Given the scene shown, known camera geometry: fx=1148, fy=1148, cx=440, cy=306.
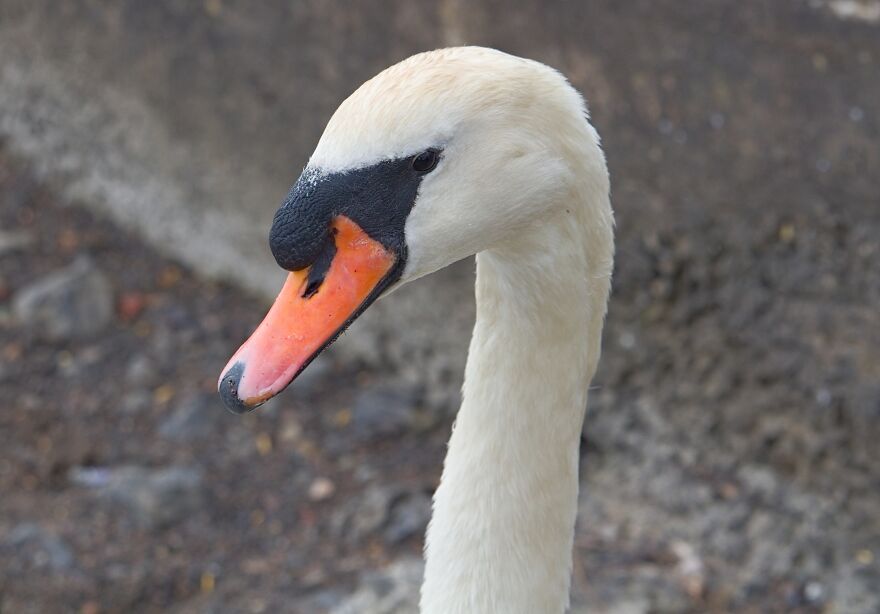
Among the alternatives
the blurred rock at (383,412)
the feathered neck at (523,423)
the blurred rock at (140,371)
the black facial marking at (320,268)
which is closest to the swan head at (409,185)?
the black facial marking at (320,268)

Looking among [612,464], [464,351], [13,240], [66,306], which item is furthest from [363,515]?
[13,240]

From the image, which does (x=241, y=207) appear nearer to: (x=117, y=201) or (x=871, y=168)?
(x=117, y=201)

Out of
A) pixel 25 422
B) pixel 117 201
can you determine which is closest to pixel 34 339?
pixel 25 422

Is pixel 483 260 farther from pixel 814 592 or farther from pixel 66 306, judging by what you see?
pixel 66 306

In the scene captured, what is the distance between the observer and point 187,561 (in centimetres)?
396

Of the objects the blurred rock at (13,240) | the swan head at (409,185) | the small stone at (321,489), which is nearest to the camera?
the swan head at (409,185)

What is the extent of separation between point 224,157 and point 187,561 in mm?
1736

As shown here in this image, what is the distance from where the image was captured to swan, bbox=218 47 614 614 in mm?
1809

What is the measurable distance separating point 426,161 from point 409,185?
0.05m

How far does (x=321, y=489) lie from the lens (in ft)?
13.9

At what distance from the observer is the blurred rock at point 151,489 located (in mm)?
4078

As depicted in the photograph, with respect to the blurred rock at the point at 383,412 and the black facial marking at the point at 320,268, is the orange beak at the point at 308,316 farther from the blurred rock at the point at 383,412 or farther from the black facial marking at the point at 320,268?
the blurred rock at the point at 383,412

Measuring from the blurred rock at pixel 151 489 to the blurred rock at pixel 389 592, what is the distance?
772 millimetres

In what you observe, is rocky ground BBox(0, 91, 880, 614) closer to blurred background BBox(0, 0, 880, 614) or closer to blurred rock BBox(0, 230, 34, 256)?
blurred background BBox(0, 0, 880, 614)
